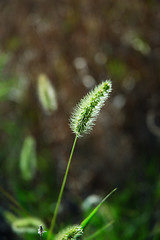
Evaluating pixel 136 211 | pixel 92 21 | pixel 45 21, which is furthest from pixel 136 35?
pixel 136 211

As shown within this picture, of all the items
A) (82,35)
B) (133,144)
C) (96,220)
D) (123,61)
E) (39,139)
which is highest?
(82,35)

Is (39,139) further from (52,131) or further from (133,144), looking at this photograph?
(133,144)

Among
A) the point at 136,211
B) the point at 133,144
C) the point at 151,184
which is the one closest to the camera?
the point at 136,211

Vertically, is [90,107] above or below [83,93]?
below

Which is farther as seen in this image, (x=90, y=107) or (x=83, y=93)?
(x=83, y=93)

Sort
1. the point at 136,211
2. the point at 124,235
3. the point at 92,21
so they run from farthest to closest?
the point at 92,21, the point at 136,211, the point at 124,235

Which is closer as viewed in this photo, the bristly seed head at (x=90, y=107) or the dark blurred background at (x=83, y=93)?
the bristly seed head at (x=90, y=107)

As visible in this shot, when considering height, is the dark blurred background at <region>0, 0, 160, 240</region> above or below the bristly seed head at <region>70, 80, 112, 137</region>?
above

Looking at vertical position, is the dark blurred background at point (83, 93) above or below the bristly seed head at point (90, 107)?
above
